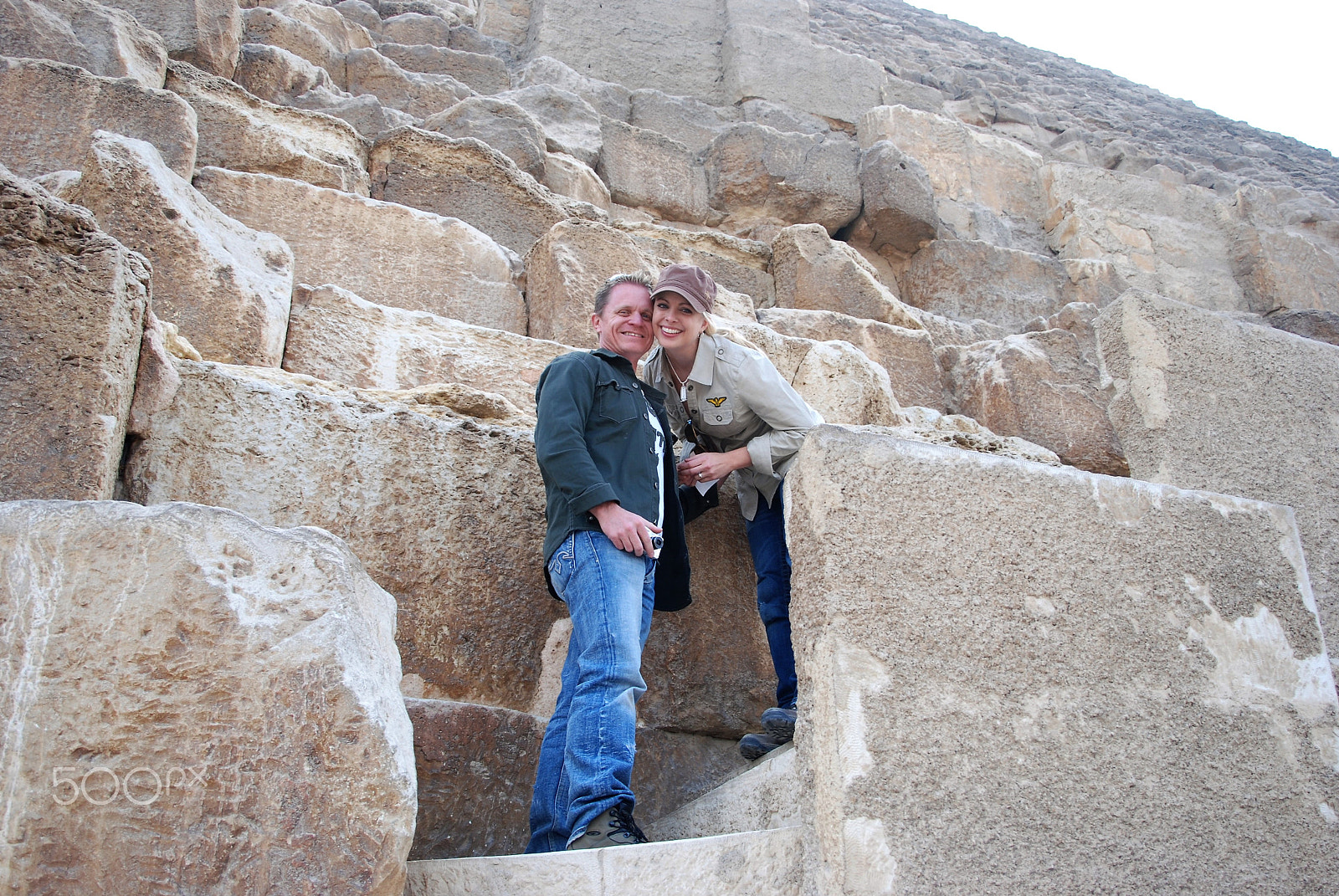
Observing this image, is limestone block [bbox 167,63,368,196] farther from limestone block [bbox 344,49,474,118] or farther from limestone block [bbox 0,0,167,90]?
limestone block [bbox 344,49,474,118]

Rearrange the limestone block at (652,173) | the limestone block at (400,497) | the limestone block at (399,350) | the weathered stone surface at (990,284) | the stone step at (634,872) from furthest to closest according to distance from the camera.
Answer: the limestone block at (652,173) → the weathered stone surface at (990,284) → the limestone block at (399,350) → the limestone block at (400,497) → the stone step at (634,872)

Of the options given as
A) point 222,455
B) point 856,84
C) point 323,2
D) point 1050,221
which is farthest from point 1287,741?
point 323,2

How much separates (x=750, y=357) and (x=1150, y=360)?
1.03m

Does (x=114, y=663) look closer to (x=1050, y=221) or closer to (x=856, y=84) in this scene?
(x=1050, y=221)

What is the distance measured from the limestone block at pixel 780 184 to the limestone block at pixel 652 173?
158mm

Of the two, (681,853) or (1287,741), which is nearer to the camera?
(681,853)

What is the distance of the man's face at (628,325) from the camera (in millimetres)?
2434

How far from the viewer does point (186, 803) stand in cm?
139

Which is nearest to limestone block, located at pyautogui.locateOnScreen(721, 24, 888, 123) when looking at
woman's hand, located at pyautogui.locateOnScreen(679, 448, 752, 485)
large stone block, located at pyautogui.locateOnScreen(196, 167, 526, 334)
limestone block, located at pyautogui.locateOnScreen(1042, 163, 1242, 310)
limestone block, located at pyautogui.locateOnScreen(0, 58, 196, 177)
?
limestone block, located at pyautogui.locateOnScreen(1042, 163, 1242, 310)

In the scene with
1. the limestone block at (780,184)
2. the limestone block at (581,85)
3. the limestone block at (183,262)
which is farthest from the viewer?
the limestone block at (581,85)

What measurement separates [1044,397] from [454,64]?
5.07 m

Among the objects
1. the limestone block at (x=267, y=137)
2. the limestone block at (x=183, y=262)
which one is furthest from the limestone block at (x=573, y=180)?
the limestone block at (x=183, y=262)
